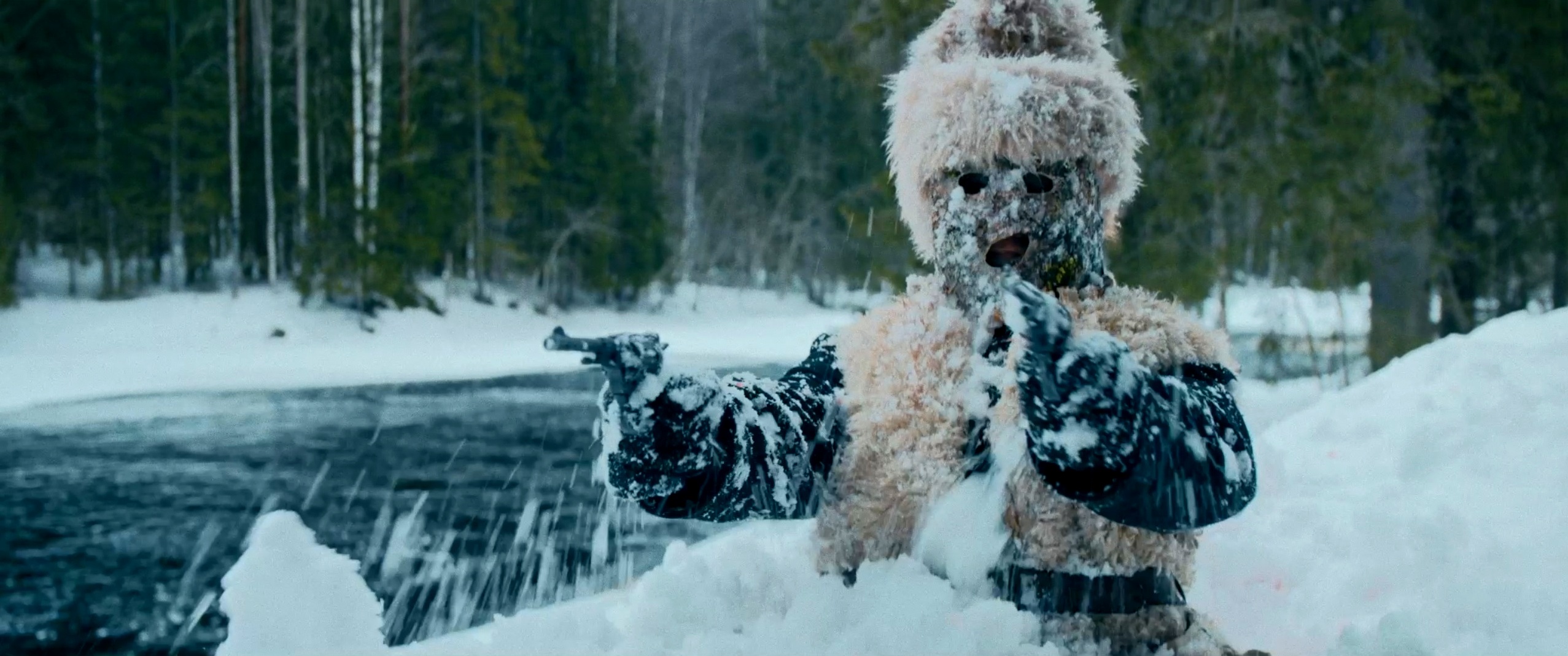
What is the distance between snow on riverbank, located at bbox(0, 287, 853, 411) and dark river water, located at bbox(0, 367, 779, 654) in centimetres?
257

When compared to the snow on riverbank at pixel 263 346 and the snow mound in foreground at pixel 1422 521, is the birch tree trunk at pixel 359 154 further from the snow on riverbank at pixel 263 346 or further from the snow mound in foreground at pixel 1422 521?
the snow mound in foreground at pixel 1422 521

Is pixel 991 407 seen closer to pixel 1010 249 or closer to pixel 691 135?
pixel 1010 249

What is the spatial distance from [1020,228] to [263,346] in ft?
62.0

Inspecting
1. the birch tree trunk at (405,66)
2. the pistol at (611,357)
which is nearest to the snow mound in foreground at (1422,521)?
the pistol at (611,357)

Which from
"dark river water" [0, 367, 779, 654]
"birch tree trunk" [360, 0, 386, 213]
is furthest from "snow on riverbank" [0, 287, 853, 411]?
"dark river water" [0, 367, 779, 654]

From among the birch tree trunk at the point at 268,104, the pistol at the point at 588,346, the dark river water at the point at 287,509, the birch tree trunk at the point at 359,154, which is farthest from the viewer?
the birch tree trunk at the point at 268,104

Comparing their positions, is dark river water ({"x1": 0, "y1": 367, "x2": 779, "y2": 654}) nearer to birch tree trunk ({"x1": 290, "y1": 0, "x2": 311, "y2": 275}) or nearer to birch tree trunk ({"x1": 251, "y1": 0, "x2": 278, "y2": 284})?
birch tree trunk ({"x1": 290, "y1": 0, "x2": 311, "y2": 275})

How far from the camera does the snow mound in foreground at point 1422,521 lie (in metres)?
2.97

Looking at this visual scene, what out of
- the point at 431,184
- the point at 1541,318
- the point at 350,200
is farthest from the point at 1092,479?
the point at 431,184

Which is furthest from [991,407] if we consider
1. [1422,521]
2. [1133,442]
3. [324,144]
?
[324,144]

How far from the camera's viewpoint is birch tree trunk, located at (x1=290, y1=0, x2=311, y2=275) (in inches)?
837

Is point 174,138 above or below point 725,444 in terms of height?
below

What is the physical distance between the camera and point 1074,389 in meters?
1.76

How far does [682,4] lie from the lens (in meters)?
33.5
